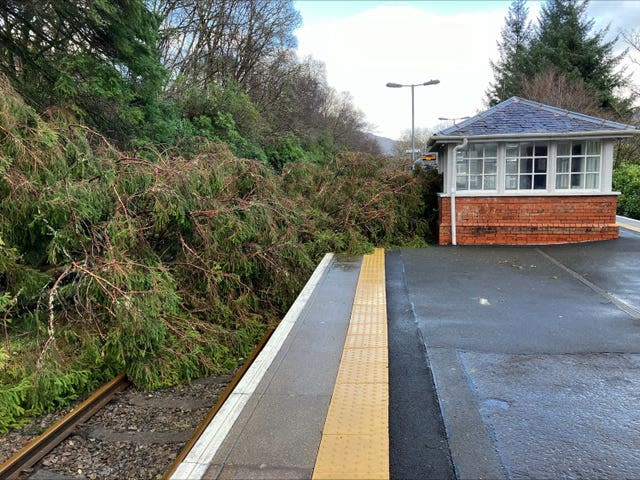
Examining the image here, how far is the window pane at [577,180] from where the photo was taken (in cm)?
1170

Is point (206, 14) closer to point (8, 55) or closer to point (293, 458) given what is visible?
point (8, 55)

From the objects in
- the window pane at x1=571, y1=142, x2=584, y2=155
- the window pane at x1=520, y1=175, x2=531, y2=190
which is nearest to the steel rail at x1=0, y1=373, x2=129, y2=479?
the window pane at x1=520, y1=175, x2=531, y2=190

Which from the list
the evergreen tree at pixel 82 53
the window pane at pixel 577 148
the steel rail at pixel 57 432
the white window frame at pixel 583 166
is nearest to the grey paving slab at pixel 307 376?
the steel rail at pixel 57 432

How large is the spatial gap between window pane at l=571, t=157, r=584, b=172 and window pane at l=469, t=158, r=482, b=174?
2032 millimetres

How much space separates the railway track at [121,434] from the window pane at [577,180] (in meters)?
9.21

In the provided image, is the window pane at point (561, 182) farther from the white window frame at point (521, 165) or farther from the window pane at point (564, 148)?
the window pane at point (564, 148)

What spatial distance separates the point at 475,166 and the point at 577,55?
25.2 metres

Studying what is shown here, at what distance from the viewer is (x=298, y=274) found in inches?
353

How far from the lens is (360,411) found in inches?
149

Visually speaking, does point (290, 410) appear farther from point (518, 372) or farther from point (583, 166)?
point (583, 166)

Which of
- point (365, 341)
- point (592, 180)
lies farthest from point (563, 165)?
point (365, 341)

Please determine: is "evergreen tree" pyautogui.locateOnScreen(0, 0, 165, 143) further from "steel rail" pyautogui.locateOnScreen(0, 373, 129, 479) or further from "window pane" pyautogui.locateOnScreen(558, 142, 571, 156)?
"window pane" pyautogui.locateOnScreen(558, 142, 571, 156)

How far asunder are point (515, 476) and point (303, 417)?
1.47m

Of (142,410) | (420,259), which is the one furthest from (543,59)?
(142,410)
